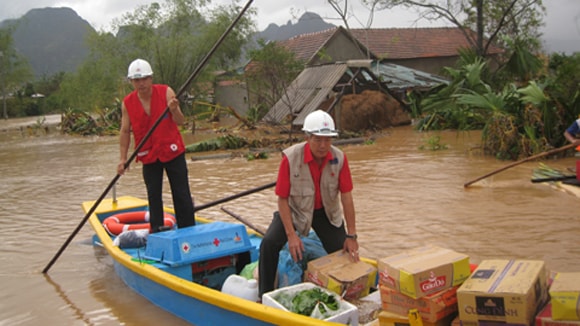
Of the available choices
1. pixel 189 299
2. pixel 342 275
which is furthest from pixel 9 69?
pixel 342 275

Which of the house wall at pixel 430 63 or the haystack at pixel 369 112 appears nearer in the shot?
the haystack at pixel 369 112

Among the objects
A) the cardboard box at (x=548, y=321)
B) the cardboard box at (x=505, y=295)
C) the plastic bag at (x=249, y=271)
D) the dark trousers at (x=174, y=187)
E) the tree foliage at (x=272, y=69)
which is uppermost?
the tree foliage at (x=272, y=69)

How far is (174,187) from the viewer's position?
5.46 metres

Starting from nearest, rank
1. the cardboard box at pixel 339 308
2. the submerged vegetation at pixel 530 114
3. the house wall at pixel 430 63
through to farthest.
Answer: the cardboard box at pixel 339 308 → the submerged vegetation at pixel 530 114 → the house wall at pixel 430 63

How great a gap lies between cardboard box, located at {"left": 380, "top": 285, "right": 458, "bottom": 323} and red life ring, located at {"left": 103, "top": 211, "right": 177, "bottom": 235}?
3.12 meters

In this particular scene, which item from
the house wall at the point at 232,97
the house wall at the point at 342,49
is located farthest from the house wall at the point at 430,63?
the house wall at the point at 232,97

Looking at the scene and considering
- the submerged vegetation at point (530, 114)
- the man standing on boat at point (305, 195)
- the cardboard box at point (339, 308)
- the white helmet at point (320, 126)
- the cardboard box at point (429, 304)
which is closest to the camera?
the cardboard box at point (429, 304)

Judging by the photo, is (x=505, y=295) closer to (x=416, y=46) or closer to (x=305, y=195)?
(x=305, y=195)

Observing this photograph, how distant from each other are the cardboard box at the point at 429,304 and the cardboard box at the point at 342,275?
1.67 ft

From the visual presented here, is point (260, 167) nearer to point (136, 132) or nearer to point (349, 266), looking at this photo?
point (136, 132)

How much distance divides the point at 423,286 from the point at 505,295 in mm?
433

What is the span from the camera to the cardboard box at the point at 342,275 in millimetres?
3748

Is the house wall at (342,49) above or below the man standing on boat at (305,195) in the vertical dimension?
above

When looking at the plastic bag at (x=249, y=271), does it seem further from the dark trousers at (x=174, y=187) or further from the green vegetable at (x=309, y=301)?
the dark trousers at (x=174, y=187)
